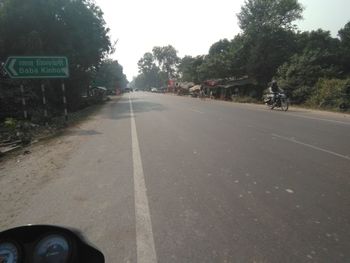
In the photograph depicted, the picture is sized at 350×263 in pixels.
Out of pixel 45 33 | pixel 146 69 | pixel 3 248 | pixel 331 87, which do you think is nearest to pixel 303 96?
pixel 331 87

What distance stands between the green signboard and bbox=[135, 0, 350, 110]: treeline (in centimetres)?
1909

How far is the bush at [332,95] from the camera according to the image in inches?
931

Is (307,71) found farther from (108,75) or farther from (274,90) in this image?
(108,75)

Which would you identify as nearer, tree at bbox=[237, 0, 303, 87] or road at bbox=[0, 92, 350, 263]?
road at bbox=[0, 92, 350, 263]

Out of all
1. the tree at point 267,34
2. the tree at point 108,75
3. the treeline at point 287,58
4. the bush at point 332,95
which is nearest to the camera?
the bush at point 332,95

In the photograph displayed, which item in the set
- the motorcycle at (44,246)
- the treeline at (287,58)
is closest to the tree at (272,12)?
the treeline at (287,58)

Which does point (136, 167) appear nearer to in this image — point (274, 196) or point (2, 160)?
point (274, 196)

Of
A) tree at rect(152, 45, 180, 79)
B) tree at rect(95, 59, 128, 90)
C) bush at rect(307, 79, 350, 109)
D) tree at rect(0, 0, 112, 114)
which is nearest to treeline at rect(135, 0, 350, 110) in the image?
bush at rect(307, 79, 350, 109)

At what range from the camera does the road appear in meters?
3.39

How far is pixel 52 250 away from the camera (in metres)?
1.93

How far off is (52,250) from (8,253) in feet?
0.81

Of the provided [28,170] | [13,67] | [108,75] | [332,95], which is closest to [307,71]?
[332,95]

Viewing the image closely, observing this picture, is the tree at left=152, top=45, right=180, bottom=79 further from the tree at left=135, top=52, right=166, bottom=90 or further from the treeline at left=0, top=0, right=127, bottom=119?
the treeline at left=0, top=0, right=127, bottom=119

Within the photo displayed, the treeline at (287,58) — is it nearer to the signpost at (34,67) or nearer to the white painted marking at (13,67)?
the signpost at (34,67)
